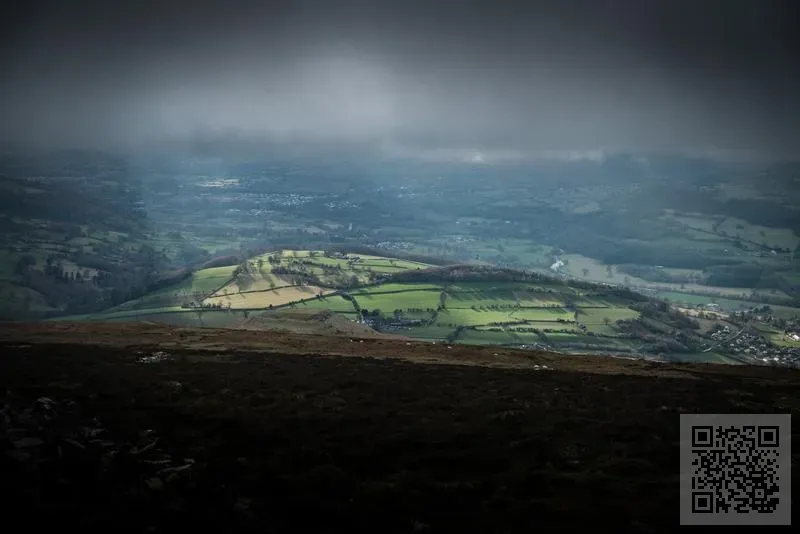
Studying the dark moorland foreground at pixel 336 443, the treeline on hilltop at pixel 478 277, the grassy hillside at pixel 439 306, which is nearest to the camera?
the dark moorland foreground at pixel 336 443

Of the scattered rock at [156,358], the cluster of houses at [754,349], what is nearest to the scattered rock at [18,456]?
the scattered rock at [156,358]

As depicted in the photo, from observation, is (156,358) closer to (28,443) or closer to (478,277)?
(28,443)

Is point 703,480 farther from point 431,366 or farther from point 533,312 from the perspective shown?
point 533,312

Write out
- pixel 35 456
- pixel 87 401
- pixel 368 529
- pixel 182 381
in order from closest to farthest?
pixel 368 529, pixel 35 456, pixel 87 401, pixel 182 381

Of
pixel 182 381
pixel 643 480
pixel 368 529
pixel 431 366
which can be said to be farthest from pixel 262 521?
pixel 431 366

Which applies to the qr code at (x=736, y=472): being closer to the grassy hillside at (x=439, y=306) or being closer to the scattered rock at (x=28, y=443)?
the scattered rock at (x=28, y=443)

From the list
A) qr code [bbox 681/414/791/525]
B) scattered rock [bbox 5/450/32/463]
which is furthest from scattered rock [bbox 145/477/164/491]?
qr code [bbox 681/414/791/525]

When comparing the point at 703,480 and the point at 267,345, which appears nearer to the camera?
the point at 703,480
